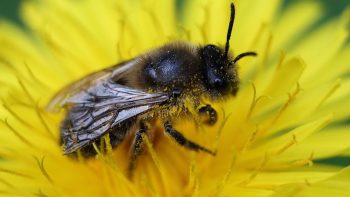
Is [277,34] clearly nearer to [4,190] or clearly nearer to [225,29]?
A: [225,29]

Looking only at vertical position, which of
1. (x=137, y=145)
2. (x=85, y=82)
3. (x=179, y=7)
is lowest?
(x=137, y=145)

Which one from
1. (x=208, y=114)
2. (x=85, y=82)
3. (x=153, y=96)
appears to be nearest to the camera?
(x=153, y=96)

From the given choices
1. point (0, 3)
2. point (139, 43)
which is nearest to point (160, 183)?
point (139, 43)

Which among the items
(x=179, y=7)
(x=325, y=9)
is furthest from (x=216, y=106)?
(x=179, y=7)

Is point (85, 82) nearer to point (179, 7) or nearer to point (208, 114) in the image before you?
point (208, 114)

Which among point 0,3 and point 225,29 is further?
point 0,3

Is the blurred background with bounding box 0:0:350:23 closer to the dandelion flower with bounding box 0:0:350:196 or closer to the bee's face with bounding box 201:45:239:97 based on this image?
the dandelion flower with bounding box 0:0:350:196

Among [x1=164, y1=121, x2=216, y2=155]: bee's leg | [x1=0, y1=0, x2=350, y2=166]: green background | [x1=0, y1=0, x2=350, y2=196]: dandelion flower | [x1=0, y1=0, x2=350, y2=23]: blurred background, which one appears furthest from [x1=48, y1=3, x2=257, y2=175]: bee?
[x1=0, y1=0, x2=350, y2=23]: blurred background

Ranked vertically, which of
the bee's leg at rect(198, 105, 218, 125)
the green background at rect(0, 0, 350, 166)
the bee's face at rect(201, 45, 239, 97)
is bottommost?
the bee's leg at rect(198, 105, 218, 125)
